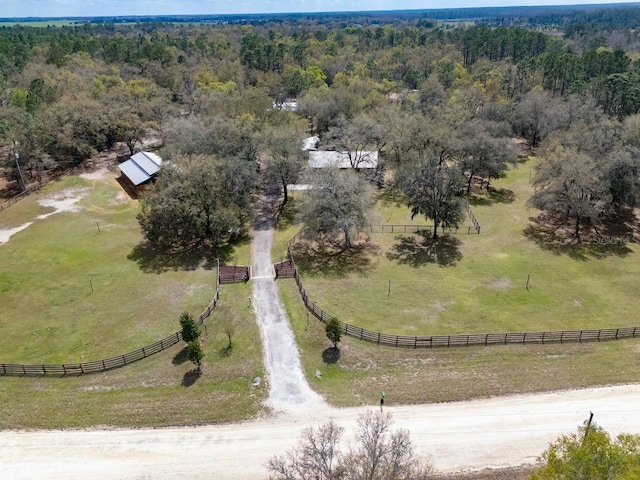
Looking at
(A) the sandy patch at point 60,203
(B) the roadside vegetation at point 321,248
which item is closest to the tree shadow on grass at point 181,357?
(B) the roadside vegetation at point 321,248

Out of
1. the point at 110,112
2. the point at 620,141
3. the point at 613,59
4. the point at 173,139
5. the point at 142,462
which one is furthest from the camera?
the point at 613,59

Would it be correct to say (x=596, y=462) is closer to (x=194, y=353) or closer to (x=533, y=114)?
(x=194, y=353)

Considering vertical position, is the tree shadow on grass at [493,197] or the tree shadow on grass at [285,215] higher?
the tree shadow on grass at [285,215]

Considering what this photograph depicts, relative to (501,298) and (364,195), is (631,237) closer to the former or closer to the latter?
(501,298)

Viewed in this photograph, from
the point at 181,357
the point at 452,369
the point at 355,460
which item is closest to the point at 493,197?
the point at 452,369

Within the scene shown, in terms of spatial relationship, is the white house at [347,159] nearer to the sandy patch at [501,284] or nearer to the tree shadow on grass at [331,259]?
the tree shadow on grass at [331,259]

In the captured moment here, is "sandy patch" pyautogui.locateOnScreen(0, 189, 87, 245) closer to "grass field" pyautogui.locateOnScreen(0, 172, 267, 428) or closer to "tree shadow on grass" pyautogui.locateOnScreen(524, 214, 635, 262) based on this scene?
"grass field" pyautogui.locateOnScreen(0, 172, 267, 428)

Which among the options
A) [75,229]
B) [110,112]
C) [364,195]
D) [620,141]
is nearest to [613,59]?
[620,141]
